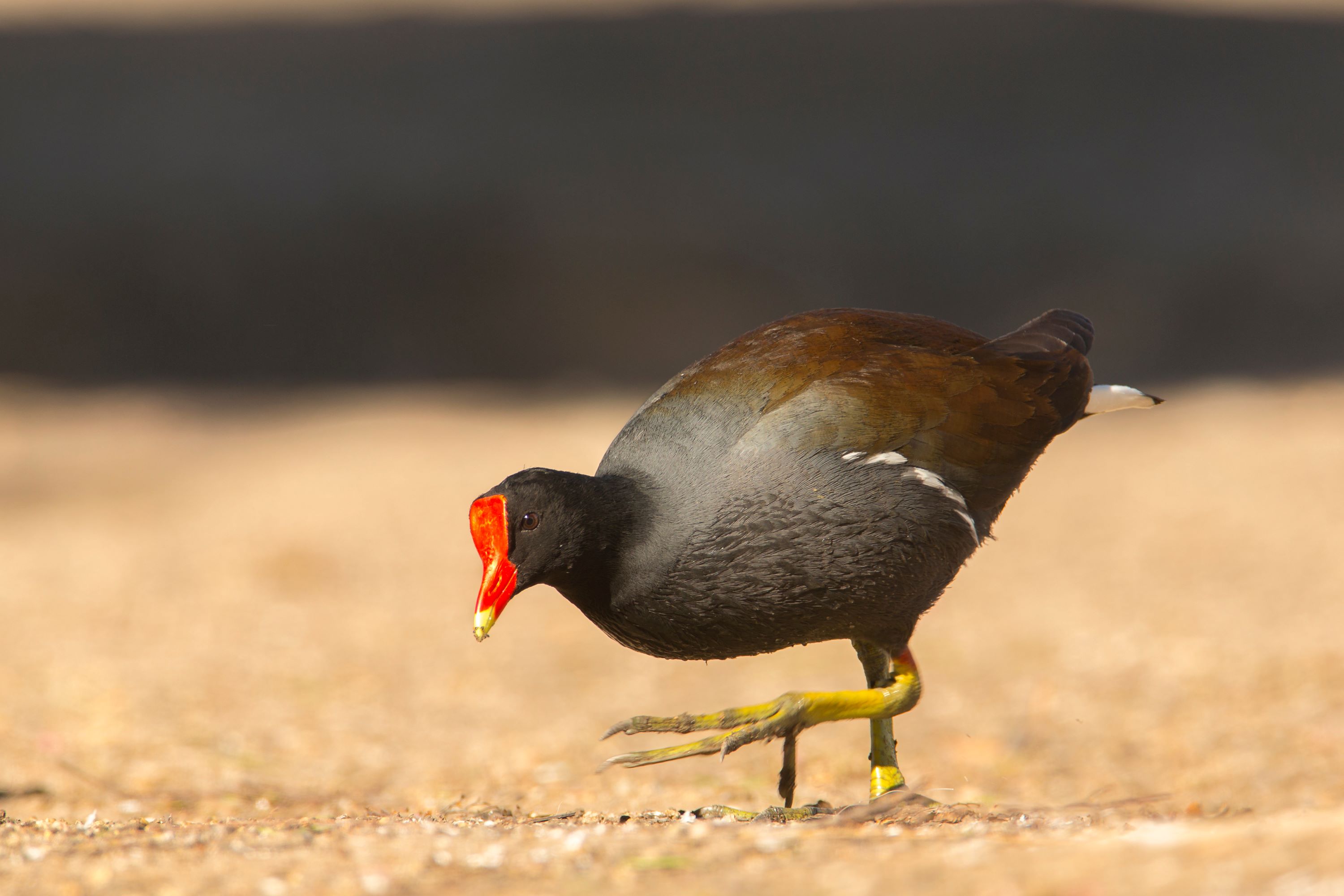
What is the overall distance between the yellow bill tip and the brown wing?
0.78 m

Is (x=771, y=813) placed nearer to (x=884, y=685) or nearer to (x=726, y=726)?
(x=726, y=726)

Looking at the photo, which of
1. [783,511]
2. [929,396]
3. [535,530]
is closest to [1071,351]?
[929,396]

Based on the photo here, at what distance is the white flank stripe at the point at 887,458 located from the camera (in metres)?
3.56

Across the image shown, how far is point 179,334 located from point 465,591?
6.69 metres

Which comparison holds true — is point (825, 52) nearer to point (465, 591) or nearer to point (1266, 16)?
point (1266, 16)

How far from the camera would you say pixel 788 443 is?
3.49 metres

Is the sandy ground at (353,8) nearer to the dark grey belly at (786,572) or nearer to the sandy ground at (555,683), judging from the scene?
the sandy ground at (555,683)

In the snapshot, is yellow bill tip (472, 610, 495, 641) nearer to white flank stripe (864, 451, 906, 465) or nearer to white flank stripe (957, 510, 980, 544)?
white flank stripe (864, 451, 906, 465)

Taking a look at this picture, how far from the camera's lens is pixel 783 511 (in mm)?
3408

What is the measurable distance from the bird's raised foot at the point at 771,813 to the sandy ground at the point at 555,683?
0.49 feet

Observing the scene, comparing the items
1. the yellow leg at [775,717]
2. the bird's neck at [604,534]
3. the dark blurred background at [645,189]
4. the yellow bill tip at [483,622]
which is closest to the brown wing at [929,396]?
A: the bird's neck at [604,534]

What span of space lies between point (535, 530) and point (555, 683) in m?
3.56

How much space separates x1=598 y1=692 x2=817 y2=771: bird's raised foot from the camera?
3.36 metres

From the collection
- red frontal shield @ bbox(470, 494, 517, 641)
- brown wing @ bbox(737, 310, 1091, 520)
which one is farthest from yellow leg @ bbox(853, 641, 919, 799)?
red frontal shield @ bbox(470, 494, 517, 641)
